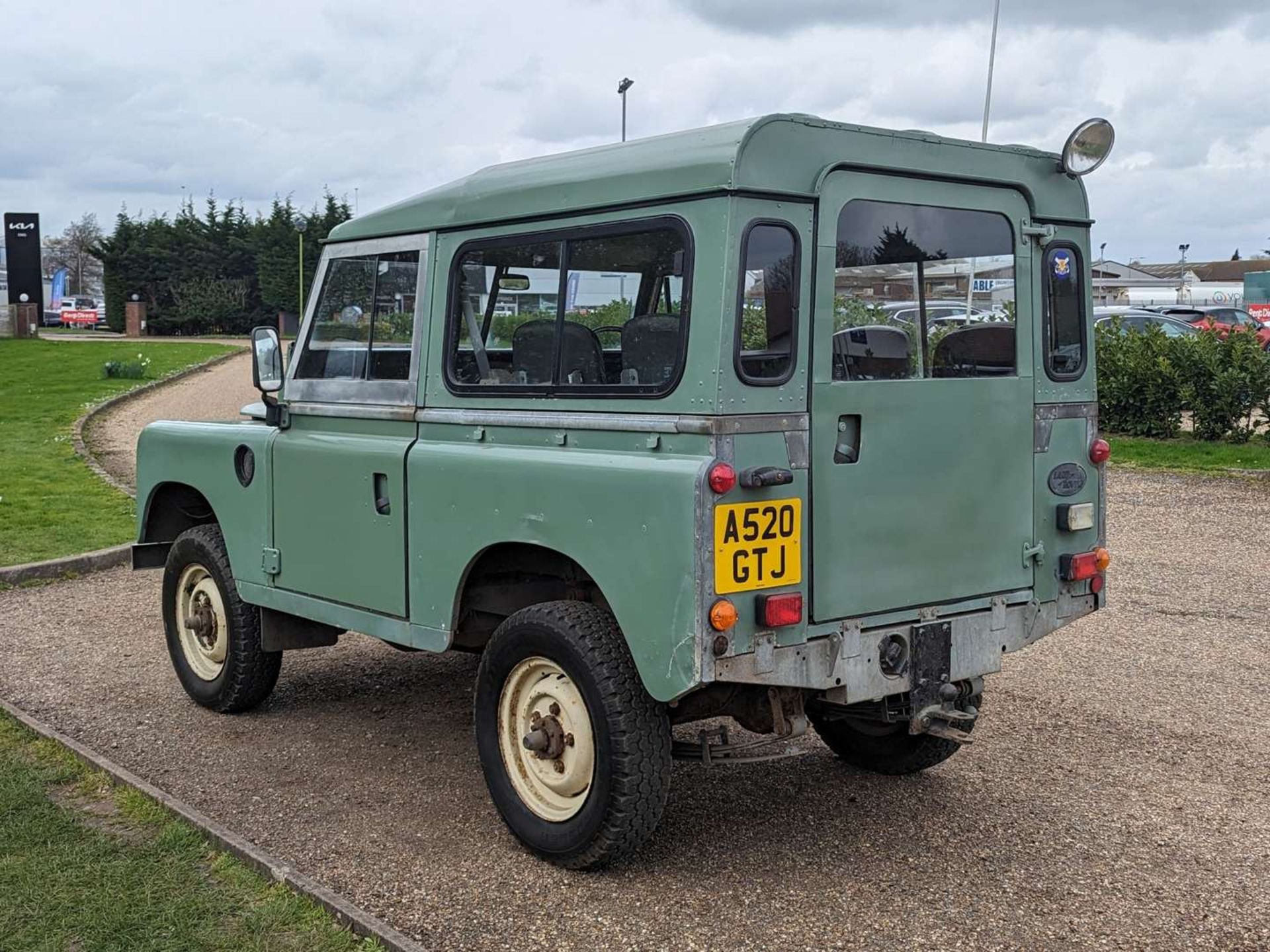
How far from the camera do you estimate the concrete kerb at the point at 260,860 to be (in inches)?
155

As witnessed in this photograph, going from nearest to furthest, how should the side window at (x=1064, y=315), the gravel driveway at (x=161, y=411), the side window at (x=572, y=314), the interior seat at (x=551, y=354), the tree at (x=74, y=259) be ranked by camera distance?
the side window at (x=572, y=314), the interior seat at (x=551, y=354), the side window at (x=1064, y=315), the gravel driveway at (x=161, y=411), the tree at (x=74, y=259)

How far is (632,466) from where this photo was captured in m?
4.14

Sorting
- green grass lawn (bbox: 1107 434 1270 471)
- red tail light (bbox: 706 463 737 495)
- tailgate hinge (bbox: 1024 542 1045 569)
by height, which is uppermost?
red tail light (bbox: 706 463 737 495)

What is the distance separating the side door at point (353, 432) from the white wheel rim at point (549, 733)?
2.30 feet

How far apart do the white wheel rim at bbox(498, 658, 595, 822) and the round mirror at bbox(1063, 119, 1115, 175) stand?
2460mm

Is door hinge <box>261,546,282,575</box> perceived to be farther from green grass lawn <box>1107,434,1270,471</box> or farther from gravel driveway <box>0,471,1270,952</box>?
green grass lawn <box>1107,434,1270,471</box>

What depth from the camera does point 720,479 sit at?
3.92 m

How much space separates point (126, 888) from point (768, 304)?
8.82 ft

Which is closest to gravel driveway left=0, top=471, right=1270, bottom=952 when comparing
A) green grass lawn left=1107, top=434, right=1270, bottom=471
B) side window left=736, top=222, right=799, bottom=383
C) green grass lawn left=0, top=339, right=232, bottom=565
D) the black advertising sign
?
side window left=736, top=222, right=799, bottom=383

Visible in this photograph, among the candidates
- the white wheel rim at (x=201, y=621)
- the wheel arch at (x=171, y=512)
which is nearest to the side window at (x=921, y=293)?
the white wheel rim at (x=201, y=621)

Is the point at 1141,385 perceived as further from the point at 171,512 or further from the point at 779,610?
the point at 779,610

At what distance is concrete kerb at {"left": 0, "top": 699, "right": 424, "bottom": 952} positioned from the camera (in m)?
3.93

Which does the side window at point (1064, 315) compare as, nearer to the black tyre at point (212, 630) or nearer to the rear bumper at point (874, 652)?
the rear bumper at point (874, 652)

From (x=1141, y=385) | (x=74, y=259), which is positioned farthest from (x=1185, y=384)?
(x=74, y=259)
